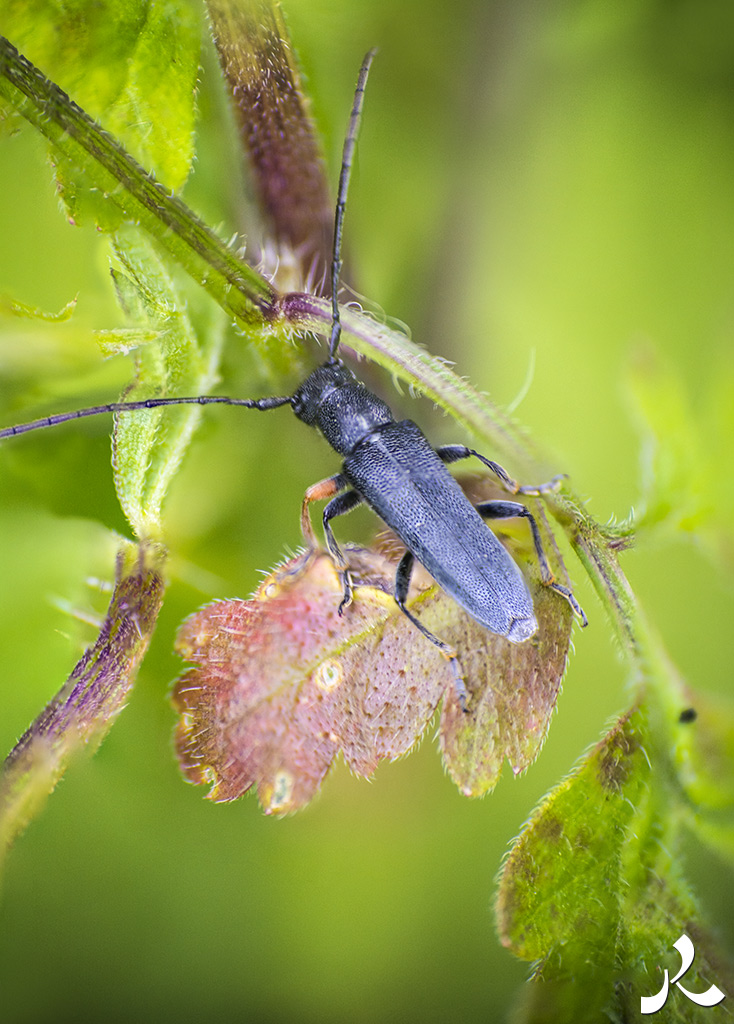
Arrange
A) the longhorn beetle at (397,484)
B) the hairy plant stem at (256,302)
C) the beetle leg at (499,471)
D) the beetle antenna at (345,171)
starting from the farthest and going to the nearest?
the beetle antenna at (345,171), the longhorn beetle at (397,484), the beetle leg at (499,471), the hairy plant stem at (256,302)

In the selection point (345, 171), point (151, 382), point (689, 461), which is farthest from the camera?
point (345, 171)

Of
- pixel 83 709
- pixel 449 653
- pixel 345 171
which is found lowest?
pixel 83 709

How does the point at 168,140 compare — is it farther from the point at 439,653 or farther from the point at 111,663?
the point at 439,653

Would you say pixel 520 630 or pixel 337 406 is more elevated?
pixel 337 406

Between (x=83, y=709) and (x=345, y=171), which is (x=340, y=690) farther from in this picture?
(x=345, y=171)

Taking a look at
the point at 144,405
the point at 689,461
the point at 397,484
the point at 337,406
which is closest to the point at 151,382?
the point at 144,405

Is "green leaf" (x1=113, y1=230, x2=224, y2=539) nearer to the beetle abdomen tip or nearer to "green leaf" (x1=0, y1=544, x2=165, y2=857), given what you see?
"green leaf" (x1=0, y1=544, x2=165, y2=857)

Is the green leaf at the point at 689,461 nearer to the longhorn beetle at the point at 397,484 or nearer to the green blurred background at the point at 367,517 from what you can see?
the longhorn beetle at the point at 397,484

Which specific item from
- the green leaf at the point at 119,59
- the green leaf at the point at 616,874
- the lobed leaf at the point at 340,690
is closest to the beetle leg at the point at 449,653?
the lobed leaf at the point at 340,690
